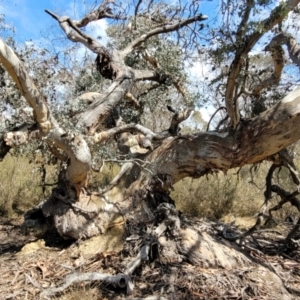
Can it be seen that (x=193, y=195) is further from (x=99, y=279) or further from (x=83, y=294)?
(x=83, y=294)

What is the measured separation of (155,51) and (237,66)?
325 cm

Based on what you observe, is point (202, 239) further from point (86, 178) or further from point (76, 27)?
point (76, 27)

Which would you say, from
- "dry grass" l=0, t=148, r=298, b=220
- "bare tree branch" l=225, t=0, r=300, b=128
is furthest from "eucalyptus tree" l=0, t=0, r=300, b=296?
"dry grass" l=0, t=148, r=298, b=220

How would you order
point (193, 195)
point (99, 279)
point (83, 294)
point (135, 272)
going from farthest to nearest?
point (193, 195) → point (135, 272) → point (99, 279) → point (83, 294)

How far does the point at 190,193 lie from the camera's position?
8539mm

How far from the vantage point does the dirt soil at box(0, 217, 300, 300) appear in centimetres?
415

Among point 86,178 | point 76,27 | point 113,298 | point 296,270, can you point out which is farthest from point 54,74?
point 296,270

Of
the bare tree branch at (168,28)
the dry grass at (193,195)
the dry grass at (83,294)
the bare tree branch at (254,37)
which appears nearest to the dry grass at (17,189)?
the dry grass at (193,195)

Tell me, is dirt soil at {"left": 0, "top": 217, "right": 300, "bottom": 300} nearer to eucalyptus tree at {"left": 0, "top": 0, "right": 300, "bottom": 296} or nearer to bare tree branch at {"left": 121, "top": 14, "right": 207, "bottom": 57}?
eucalyptus tree at {"left": 0, "top": 0, "right": 300, "bottom": 296}

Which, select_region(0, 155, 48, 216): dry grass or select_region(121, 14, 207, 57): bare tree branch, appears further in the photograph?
select_region(0, 155, 48, 216): dry grass

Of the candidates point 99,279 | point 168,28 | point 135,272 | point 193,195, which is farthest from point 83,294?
point 193,195

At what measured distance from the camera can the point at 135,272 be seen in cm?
454

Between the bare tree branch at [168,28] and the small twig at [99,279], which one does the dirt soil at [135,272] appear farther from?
the bare tree branch at [168,28]

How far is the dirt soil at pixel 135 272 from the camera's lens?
13.6ft
